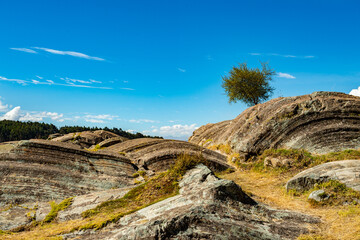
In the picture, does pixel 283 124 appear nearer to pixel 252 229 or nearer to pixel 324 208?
pixel 324 208

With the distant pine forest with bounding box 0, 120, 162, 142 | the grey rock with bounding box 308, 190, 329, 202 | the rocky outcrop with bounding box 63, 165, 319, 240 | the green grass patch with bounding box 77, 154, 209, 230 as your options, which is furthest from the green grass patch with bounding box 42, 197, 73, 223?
the distant pine forest with bounding box 0, 120, 162, 142

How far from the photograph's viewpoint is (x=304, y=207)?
396 inches

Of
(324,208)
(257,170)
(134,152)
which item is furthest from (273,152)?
(134,152)

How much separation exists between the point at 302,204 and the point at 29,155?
13861 mm

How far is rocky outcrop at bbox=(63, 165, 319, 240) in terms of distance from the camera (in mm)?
6309

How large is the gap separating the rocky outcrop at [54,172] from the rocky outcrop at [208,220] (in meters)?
5.52

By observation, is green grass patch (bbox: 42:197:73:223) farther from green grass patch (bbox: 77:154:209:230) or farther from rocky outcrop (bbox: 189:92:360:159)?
rocky outcrop (bbox: 189:92:360:159)

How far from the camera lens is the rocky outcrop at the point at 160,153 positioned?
16.6 metres

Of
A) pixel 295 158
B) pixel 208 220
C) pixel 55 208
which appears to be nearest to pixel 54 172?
pixel 55 208

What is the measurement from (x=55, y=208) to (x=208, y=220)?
6.63 meters

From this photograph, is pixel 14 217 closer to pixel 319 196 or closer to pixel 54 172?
pixel 54 172

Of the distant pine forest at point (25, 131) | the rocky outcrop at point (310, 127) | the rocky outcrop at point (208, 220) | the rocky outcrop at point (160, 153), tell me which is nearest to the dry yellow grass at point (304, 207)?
the rocky outcrop at point (208, 220)

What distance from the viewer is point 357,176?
1068 cm

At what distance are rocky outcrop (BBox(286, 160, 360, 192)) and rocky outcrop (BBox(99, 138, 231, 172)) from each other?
6201 mm
